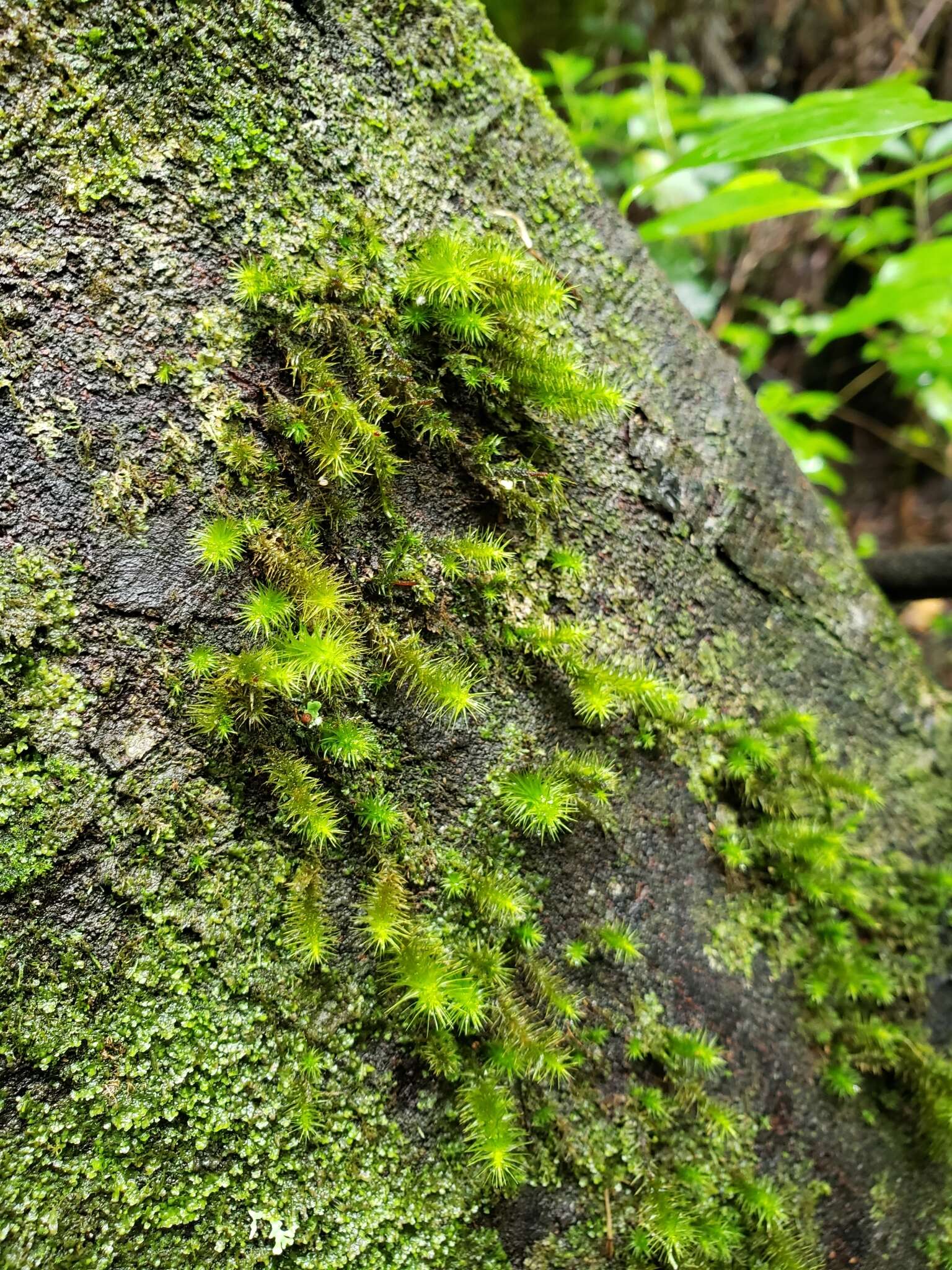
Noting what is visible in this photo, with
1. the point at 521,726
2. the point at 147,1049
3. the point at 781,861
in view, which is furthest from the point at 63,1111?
the point at 781,861

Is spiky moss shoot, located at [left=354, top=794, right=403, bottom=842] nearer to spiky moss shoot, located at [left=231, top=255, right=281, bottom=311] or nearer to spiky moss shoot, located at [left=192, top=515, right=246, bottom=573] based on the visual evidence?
spiky moss shoot, located at [left=192, top=515, right=246, bottom=573]

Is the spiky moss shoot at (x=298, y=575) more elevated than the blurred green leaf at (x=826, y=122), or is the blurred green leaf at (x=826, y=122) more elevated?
the blurred green leaf at (x=826, y=122)

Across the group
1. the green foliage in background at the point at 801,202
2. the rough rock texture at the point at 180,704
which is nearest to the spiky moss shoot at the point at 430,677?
the rough rock texture at the point at 180,704

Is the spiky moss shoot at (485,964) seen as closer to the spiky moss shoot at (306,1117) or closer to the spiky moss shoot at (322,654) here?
the spiky moss shoot at (306,1117)

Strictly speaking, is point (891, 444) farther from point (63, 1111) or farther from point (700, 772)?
point (63, 1111)

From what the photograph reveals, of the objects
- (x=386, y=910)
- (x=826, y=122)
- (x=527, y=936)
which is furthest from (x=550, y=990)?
(x=826, y=122)

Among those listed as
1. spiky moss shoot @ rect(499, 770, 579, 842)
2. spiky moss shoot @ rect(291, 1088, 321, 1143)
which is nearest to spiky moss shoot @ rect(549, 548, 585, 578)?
spiky moss shoot @ rect(499, 770, 579, 842)
